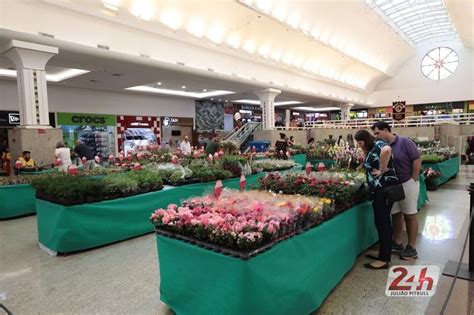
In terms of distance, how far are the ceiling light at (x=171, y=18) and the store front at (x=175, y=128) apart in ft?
24.0

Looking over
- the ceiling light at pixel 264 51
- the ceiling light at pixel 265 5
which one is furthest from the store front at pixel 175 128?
the ceiling light at pixel 265 5

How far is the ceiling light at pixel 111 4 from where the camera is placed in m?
8.26

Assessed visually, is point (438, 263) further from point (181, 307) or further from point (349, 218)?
point (181, 307)

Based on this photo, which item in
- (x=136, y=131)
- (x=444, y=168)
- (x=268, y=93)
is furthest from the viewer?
(x=136, y=131)

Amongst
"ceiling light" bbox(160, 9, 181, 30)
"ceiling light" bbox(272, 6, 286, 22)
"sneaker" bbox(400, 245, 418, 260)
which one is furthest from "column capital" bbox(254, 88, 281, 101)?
"sneaker" bbox(400, 245, 418, 260)

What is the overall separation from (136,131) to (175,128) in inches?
100

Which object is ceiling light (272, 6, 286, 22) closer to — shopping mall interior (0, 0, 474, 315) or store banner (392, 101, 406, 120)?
shopping mall interior (0, 0, 474, 315)

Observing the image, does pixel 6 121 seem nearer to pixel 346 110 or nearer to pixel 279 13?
pixel 279 13

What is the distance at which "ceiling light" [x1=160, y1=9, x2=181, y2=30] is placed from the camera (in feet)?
32.9

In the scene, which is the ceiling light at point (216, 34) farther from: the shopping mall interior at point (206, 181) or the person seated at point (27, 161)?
the person seated at point (27, 161)

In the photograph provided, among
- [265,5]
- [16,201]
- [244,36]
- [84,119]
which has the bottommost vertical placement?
[16,201]

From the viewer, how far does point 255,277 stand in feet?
6.79

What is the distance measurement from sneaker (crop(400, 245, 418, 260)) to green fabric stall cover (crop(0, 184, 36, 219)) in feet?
21.3

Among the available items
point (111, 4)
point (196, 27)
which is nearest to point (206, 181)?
point (111, 4)
